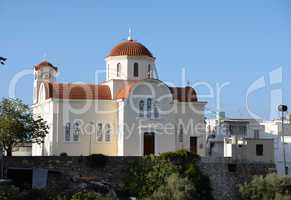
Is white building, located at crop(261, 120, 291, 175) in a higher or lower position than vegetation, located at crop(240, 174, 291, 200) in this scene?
higher

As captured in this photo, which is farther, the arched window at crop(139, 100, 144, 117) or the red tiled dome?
the red tiled dome

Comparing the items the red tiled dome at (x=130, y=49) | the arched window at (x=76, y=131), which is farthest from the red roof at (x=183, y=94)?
the arched window at (x=76, y=131)

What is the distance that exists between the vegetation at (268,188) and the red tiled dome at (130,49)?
14710 mm

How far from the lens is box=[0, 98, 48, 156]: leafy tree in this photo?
1676 inches

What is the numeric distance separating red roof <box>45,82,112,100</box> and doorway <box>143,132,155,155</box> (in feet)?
14.5

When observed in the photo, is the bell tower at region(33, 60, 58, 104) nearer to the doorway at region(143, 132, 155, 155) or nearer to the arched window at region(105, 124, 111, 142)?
the arched window at region(105, 124, 111, 142)

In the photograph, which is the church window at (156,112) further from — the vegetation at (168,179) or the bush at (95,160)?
the bush at (95,160)

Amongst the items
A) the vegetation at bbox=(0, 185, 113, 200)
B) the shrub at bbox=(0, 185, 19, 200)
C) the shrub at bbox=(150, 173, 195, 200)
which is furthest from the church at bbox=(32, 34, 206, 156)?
the shrub at bbox=(0, 185, 19, 200)

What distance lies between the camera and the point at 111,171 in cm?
4269

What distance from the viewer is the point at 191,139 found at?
50938 millimetres

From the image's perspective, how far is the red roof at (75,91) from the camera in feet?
163

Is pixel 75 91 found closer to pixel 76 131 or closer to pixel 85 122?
pixel 85 122

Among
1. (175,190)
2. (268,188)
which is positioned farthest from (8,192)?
(268,188)

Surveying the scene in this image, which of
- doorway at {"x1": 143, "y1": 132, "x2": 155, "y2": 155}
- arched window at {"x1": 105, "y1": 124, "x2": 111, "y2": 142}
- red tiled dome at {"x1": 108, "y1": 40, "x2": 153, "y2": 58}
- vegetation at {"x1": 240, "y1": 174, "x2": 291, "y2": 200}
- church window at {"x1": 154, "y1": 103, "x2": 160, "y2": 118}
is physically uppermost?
red tiled dome at {"x1": 108, "y1": 40, "x2": 153, "y2": 58}
